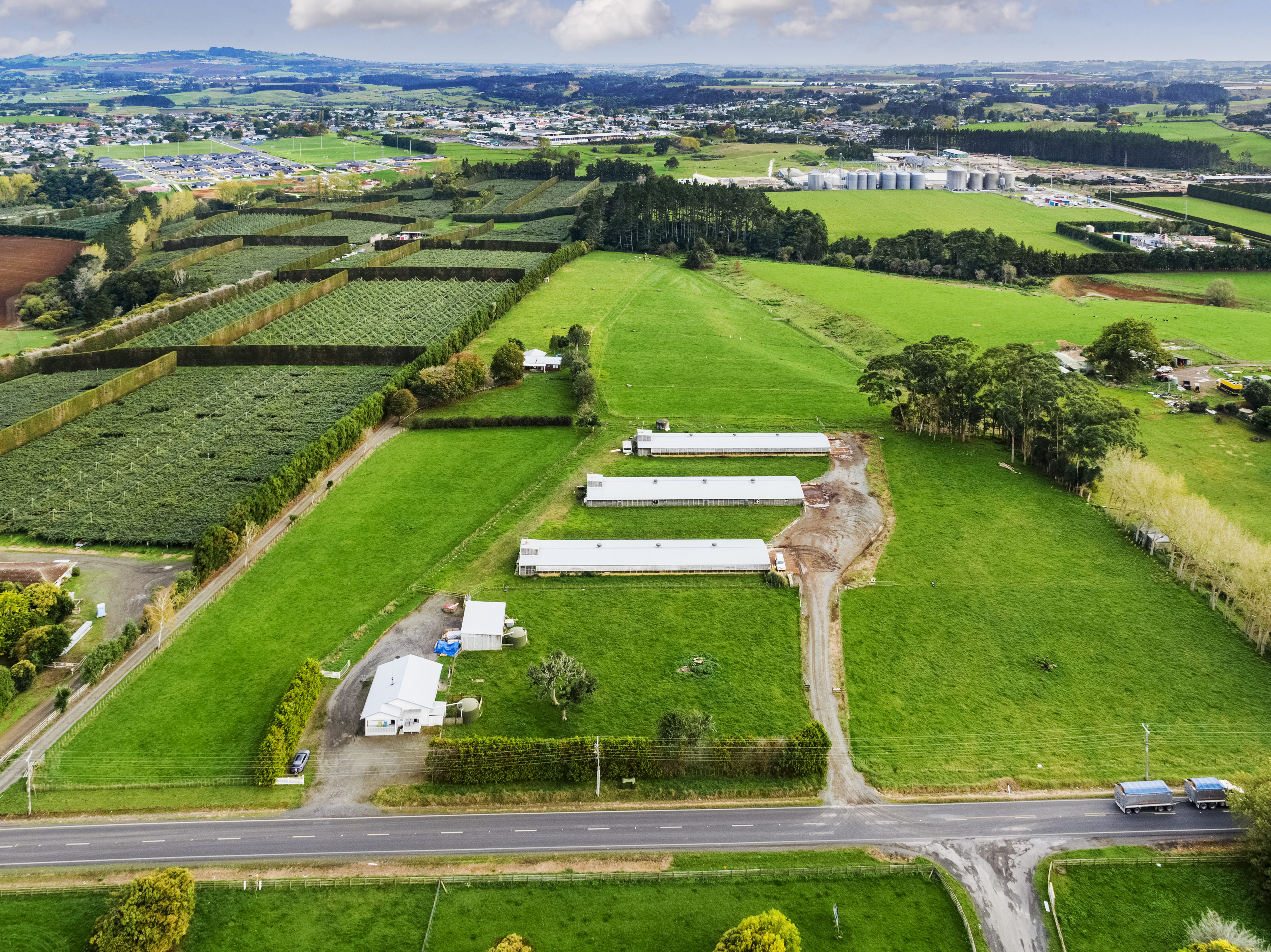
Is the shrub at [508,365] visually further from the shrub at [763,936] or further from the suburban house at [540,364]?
the shrub at [763,936]

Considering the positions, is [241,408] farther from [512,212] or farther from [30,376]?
[512,212]

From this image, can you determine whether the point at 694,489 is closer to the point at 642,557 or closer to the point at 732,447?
the point at 732,447

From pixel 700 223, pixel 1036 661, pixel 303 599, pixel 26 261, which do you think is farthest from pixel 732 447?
pixel 26 261

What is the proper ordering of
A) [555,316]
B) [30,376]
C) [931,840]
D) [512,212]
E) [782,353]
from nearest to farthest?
[931,840] → [30,376] → [782,353] → [555,316] → [512,212]

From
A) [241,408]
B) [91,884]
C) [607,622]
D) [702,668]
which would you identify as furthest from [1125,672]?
[241,408]

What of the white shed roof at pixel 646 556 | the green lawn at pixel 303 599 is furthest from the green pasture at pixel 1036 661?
the green lawn at pixel 303 599

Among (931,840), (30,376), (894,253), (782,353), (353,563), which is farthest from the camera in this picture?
(894,253)
